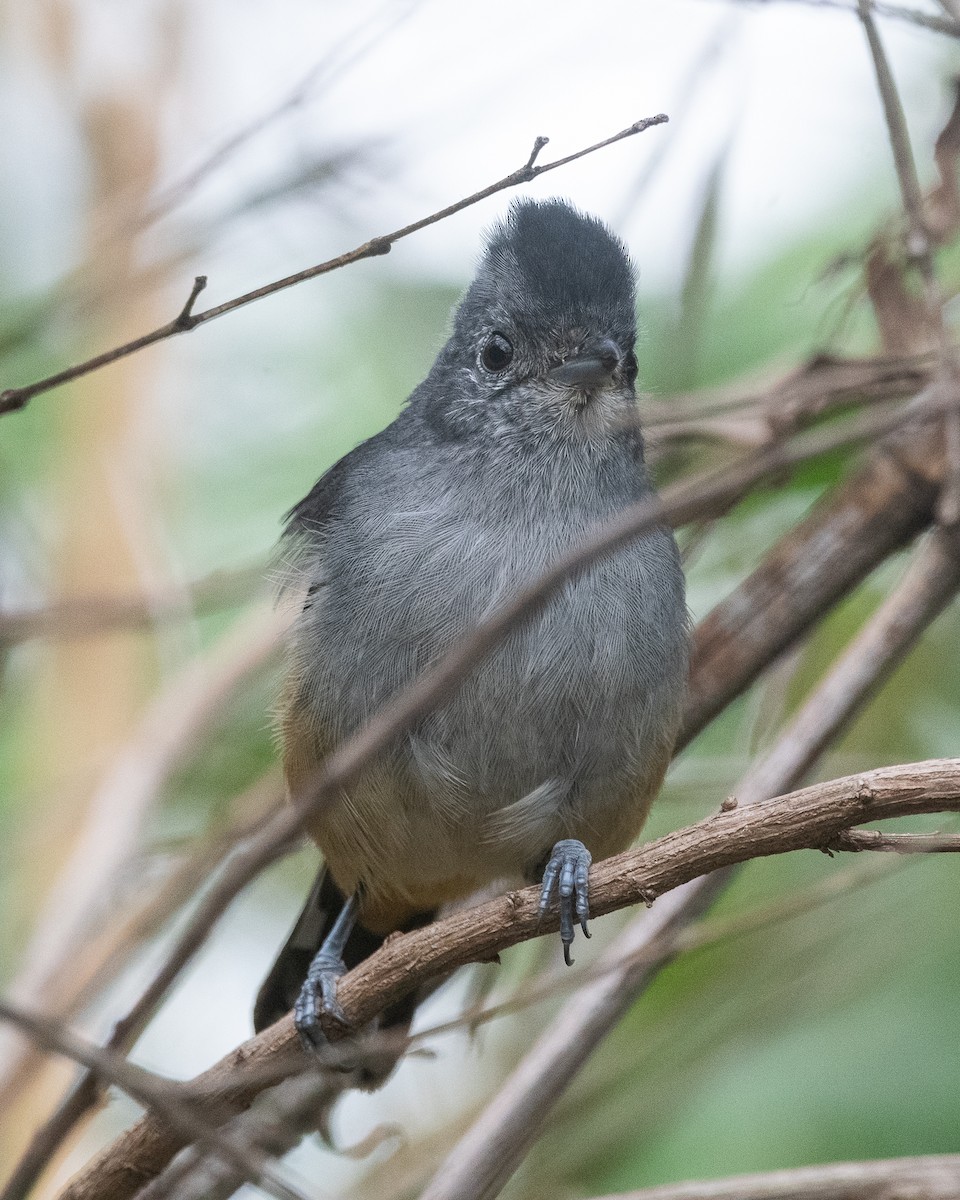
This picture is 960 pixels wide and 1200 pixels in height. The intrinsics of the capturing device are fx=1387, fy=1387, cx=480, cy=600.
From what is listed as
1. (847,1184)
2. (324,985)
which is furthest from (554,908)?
(324,985)

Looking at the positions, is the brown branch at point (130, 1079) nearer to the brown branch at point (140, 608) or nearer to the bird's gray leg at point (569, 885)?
the bird's gray leg at point (569, 885)

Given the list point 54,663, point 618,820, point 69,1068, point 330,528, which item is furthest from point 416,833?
point 54,663

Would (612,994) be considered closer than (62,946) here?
Yes

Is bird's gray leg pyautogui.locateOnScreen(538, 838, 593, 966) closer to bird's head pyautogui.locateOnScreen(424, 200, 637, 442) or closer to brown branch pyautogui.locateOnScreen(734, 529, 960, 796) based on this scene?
brown branch pyautogui.locateOnScreen(734, 529, 960, 796)

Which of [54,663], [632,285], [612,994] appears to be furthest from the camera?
[54,663]

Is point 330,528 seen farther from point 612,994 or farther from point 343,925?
point 612,994

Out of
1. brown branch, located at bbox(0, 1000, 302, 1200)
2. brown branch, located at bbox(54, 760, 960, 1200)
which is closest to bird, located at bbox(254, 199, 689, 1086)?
brown branch, located at bbox(54, 760, 960, 1200)

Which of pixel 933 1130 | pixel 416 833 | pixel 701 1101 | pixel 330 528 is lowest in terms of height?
pixel 933 1130
